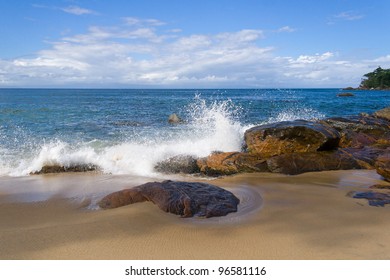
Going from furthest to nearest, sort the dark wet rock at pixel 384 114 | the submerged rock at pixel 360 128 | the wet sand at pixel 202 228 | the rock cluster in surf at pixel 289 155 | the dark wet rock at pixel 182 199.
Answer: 1. the dark wet rock at pixel 384 114
2. the submerged rock at pixel 360 128
3. the rock cluster in surf at pixel 289 155
4. the dark wet rock at pixel 182 199
5. the wet sand at pixel 202 228

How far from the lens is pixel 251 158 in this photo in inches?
284

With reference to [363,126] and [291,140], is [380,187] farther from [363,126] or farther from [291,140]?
[363,126]

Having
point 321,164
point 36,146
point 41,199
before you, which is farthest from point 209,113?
point 41,199

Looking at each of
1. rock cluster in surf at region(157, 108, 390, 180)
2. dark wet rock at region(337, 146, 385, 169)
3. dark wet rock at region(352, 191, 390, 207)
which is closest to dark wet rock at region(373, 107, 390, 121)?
rock cluster in surf at region(157, 108, 390, 180)

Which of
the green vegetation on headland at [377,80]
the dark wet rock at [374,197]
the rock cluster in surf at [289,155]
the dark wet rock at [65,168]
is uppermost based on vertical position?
the green vegetation on headland at [377,80]

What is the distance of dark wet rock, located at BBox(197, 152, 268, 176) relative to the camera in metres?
6.96

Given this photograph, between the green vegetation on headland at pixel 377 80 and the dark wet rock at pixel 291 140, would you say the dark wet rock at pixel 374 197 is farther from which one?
the green vegetation on headland at pixel 377 80

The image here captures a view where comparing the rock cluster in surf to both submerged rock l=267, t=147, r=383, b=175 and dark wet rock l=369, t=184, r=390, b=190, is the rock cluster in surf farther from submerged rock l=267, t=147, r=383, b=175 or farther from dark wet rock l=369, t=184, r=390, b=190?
dark wet rock l=369, t=184, r=390, b=190

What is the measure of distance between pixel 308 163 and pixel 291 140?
2.76 feet

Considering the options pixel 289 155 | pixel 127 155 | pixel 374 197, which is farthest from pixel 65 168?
pixel 374 197

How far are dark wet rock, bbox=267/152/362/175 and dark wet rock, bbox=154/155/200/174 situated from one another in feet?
5.75

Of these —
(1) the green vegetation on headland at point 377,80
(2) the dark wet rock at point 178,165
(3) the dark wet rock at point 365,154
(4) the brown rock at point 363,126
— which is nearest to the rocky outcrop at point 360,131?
(4) the brown rock at point 363,126

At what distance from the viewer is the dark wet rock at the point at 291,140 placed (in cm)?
742

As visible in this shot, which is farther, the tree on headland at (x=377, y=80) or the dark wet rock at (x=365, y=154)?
the tree on headland at (x=377, y=80)
